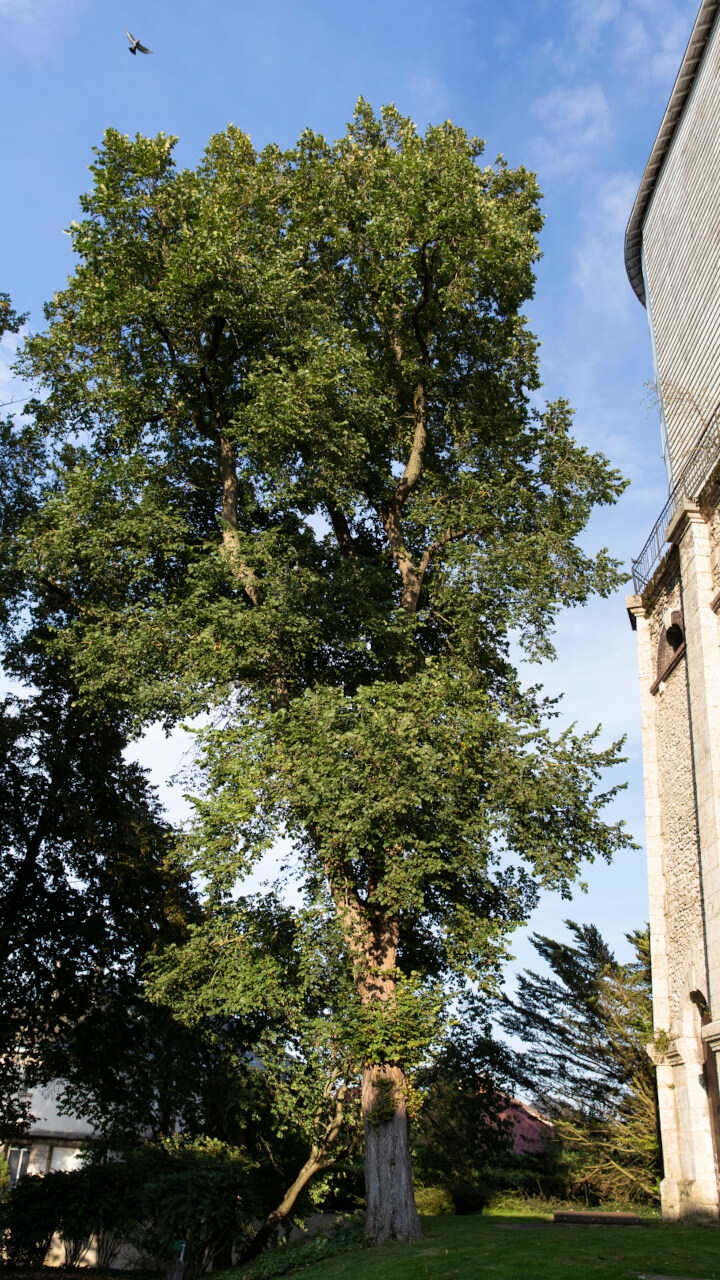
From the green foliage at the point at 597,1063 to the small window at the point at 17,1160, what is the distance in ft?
55.2

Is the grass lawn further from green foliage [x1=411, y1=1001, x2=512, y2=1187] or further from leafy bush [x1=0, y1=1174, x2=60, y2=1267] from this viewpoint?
green foliage [x1=411, y1=1001, x2=512, y2=1187]

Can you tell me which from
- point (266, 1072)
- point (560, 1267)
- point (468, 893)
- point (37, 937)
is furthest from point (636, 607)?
point (37, 937)

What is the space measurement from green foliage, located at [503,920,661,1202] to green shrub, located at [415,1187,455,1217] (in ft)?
11.9

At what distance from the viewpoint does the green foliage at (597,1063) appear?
23.5 meters

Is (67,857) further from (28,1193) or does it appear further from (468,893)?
(468,893)

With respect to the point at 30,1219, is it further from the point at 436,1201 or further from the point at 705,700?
the point at 705,700

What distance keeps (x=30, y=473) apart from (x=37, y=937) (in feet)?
33.0

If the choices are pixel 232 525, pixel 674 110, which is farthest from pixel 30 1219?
pixel 674 110

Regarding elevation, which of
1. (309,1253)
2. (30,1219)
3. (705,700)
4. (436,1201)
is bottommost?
(436,1201)

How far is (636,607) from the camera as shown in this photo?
2014 cm

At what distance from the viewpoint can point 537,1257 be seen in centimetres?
1052

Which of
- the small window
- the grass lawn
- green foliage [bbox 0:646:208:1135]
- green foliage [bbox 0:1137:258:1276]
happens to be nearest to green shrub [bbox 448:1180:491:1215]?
green foliage [bbox 0:646:208:1135]

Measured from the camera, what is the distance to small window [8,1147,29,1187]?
30.4m

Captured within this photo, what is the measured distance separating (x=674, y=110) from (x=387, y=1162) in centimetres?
2338
